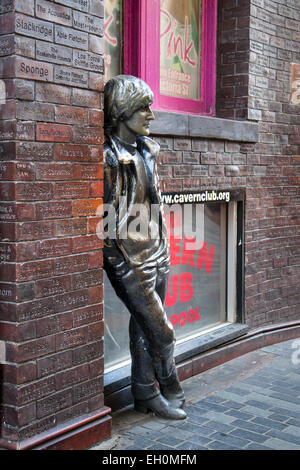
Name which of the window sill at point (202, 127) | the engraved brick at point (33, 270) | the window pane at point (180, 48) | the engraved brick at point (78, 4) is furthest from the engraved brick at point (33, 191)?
the window pane at point (180, 48)

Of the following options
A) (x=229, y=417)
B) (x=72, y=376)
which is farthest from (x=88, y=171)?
(x=229, y=417)

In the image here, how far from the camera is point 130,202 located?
405 cm

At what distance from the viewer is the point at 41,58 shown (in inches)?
133

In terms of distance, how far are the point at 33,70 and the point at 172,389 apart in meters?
2.54

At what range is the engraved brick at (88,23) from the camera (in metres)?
3.62

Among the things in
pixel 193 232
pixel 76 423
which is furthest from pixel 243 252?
pixel 76 423

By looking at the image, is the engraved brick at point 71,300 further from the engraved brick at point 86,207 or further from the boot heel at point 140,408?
the boot heel at point 140,408

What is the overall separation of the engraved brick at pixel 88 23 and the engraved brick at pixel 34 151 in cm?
80

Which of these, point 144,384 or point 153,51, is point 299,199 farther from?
point 144,384

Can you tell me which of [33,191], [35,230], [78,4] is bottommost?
[35,230]

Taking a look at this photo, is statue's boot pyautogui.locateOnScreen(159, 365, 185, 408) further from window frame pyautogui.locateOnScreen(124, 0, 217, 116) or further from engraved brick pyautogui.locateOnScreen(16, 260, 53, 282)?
window frame pyautogui.locateOnScreen(124, 0, 217, 116)

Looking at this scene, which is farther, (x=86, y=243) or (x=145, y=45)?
(x=145, y=45)

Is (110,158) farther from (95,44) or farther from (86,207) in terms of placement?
(95,44)
